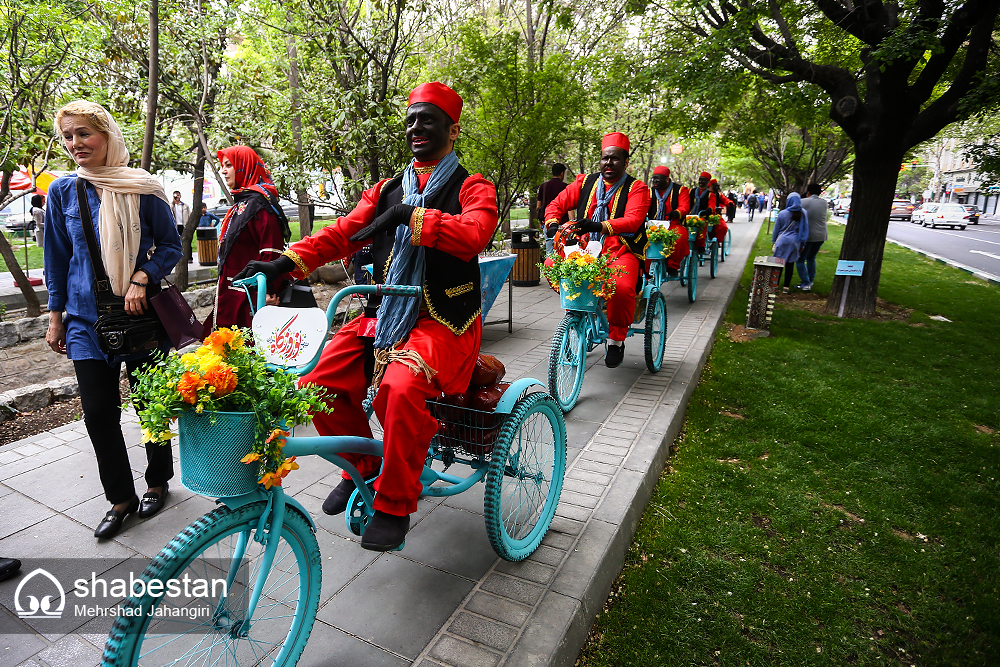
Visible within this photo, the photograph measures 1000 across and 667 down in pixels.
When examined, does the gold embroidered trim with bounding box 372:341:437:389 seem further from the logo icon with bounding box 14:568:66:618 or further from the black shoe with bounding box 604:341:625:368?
the black shoe with bounding box 604:341:625:368

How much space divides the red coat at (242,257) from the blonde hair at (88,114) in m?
1.36

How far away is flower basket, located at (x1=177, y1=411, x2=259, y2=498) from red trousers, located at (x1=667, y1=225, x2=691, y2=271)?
7.54 m

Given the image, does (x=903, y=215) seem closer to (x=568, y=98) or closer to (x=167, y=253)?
(x=568, y=98)

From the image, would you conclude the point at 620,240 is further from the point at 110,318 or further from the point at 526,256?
the point at 526,256

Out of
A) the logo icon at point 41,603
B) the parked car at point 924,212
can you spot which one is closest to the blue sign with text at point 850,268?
the logo icon at point 41,603

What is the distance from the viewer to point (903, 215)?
43.1 metres

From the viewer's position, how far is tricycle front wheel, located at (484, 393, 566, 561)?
101 inches

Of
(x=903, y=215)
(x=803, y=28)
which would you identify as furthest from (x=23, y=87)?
(x=903, y=215)

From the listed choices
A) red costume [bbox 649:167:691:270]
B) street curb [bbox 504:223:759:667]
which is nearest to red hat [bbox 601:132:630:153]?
street curb [bbox 504:223:759:667]

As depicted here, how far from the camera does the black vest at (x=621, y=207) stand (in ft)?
17.1

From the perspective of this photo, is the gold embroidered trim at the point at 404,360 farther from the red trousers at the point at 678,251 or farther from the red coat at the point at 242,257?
the red trousers at the point at 678,251

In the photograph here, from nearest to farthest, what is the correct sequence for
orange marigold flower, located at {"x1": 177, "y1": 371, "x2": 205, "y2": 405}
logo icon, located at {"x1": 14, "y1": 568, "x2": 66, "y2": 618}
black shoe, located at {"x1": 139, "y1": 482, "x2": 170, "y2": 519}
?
orange marigold flower, located at {"x1": 177, "y1": 371, "x2": 205, "y2": 405} → logo icon, located at {"x1": 14, "y1": 568, "x2": 66, "y2": 618} → black shoe, located at {"x1": 139, "y1": 482, "x2": 170, "y2": 519}

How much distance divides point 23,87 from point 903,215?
51.2 meters

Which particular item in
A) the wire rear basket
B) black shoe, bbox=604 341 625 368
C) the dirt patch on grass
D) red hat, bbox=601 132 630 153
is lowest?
black shoe, bbox=604 341 625 368
